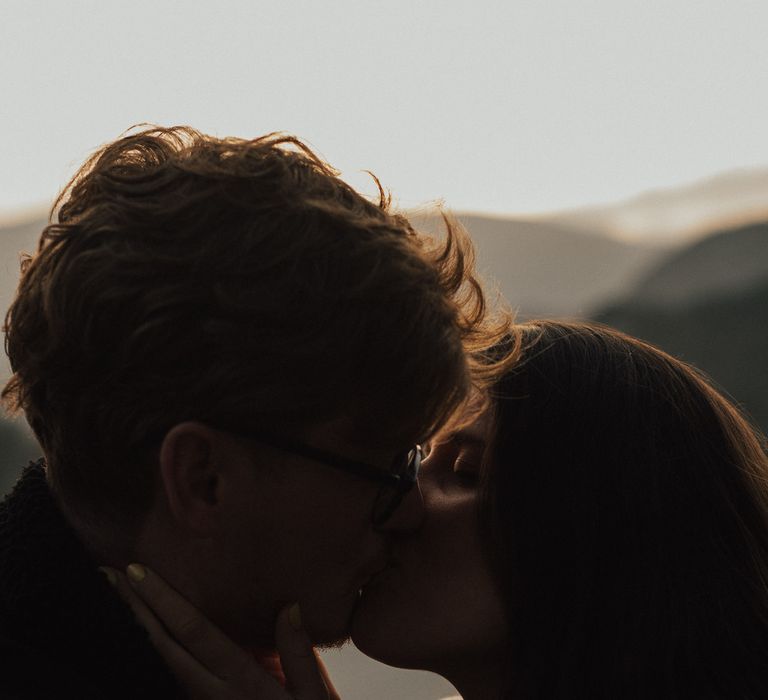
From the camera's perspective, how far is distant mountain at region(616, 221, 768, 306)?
273cm

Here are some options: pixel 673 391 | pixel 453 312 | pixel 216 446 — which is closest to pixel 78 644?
pixel 216 446

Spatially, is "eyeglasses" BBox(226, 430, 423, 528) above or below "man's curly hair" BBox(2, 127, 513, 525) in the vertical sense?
below

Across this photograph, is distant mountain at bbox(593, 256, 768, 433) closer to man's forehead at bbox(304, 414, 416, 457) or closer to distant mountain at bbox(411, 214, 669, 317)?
distant mountain at bbox(411, 214, 669, 317)

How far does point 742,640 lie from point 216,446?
783 mm

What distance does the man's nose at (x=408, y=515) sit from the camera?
1287mm

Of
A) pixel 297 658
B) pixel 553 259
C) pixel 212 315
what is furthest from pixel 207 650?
pixel 553 259

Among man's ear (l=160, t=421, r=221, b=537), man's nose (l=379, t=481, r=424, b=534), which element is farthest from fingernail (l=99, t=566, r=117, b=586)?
man's nose (l=379, t=481, r=424, b=534)

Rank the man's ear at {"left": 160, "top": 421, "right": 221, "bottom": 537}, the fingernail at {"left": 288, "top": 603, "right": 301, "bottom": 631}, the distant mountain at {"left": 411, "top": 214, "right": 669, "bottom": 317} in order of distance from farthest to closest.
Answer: the distant mountain at {"left": 411, "top": 214, "right": 669, "bottom": 317}, the fingernail at {"left": 288, "top": 603, "right": 301, "bottom": 631}, the man's ear at {"left": 160, "top": 421, "right": 221, "bottom": 537}

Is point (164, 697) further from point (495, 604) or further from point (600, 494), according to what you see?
point (600, 494)

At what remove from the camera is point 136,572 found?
3.66ft

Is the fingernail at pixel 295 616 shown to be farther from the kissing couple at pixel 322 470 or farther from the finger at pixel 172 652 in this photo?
the finger at pixel 172 652

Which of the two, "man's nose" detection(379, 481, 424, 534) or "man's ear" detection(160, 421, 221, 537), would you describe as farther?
"man's nose" detection(379, 481, 424, 534)

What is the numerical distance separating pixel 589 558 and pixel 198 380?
0.62 m

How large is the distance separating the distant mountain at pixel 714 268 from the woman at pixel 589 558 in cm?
139
